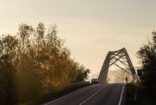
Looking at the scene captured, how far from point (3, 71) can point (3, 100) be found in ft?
16.9

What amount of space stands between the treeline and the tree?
50.5 ft

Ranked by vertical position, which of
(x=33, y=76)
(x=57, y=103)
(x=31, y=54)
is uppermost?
(x=31, y=54)

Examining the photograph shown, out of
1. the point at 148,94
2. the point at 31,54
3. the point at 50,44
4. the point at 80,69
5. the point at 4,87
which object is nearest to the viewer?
the point at 4,87

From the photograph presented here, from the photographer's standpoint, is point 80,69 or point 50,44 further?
point 80,69

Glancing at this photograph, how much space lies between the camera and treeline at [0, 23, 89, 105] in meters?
50.8

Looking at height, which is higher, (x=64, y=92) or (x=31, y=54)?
(x=31, y=54)

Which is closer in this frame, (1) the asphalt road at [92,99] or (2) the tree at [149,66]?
(1) the asphalt road at [92,99]

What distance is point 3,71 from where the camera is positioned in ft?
169

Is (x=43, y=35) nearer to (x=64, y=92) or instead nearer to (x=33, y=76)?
(x=64, y=92)

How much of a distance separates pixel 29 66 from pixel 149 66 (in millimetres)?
21564

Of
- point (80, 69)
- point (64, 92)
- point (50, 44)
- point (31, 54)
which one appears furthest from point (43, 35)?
point (80, 69)

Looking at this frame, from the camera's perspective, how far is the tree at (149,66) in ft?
217

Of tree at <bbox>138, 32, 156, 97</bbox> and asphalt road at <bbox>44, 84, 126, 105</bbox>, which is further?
tree at <bbox>138, 32, 156, 97</bbox>

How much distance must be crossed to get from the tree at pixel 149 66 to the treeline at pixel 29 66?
15.4 m
